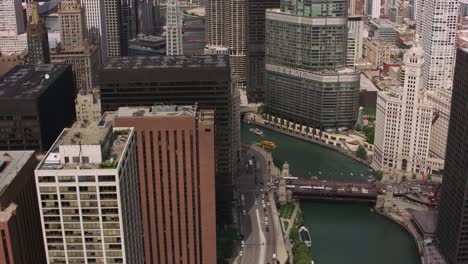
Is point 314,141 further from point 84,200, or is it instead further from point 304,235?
point 84,200

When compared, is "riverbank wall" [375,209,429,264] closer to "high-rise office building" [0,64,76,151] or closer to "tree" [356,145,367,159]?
"tree" [356,145,367,159]

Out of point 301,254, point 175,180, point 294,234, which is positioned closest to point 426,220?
point 294,234

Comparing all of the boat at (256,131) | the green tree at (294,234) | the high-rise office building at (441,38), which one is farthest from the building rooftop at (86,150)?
the high-rise office building at (441,38)

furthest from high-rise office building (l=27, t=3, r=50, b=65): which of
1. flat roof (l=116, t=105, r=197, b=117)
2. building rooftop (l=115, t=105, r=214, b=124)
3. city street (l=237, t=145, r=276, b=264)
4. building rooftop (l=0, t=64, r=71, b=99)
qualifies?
building rooftop (l=115, t=105, r=214, b=124)

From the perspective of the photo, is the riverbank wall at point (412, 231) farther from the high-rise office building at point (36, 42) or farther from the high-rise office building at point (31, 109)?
the high-rise office building at point (36, 42)

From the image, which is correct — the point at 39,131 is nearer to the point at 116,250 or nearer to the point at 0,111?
the point at 0,111
